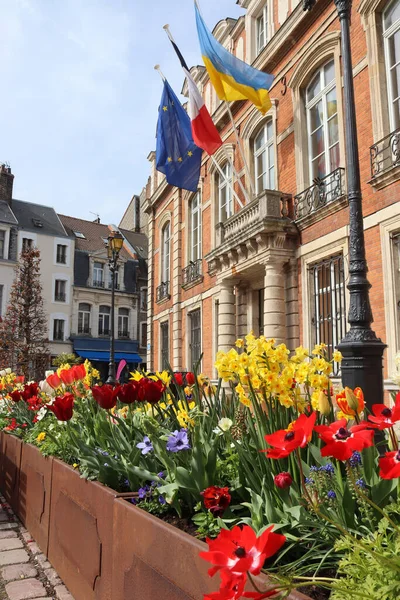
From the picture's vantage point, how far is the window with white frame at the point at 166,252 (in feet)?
65.8

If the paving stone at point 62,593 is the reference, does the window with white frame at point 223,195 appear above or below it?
above

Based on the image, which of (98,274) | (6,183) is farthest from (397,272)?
(6,183)

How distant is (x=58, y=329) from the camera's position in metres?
34.4

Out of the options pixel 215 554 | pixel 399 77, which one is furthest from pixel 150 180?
pixel 215 554

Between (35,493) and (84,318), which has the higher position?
(84,318)

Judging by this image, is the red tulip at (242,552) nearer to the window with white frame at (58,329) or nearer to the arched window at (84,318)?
the window with white frame at (58,329)

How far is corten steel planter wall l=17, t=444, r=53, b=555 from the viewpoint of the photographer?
12.1ft

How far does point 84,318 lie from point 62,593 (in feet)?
109

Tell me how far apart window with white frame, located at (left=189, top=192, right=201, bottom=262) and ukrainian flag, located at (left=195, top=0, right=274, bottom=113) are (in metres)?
6.09

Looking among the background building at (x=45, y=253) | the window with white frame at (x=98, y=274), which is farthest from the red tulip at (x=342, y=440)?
the window with white frame at (x=98, y=274)

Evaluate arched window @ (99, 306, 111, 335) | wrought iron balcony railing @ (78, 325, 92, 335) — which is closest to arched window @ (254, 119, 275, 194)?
wrought iron balcony railing @ (78, 325, 92, 335)

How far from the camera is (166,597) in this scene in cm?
186

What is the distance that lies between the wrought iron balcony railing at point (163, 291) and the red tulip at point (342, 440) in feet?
57.7

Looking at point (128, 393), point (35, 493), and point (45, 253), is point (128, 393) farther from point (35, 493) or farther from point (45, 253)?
point (45, 253)
